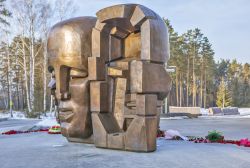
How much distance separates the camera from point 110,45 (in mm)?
9086

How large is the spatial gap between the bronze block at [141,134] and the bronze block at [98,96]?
1.10 m

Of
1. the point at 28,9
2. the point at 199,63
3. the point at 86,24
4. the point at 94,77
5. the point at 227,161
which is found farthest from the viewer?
the point at 199,63

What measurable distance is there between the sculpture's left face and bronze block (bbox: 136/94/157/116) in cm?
171

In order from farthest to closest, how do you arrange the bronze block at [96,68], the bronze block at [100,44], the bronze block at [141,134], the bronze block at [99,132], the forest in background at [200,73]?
the forest in background at [200,73]
the bronze block at [100,44]
the bronze block at [96,68]
the bronze block at [99,132]
the bronze block at [141,134]

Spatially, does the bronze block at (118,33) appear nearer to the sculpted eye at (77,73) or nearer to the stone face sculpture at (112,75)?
the stone face sculpture at (112,75)

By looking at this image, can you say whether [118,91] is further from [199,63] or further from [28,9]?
[199,63]

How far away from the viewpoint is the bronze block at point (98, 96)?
8773 mm

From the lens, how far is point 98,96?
345 inches

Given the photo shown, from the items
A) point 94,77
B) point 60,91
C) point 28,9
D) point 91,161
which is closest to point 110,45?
point 94,77

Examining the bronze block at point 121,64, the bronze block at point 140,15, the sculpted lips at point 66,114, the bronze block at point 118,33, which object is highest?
the bronze block at point 140,15

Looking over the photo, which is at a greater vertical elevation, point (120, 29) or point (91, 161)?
point (120, 29)

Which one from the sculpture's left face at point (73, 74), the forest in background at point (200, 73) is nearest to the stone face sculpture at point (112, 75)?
the sculpture's left face at point (73, 74)

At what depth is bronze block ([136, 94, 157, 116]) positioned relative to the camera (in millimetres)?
7898

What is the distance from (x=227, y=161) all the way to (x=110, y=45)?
167 inches
